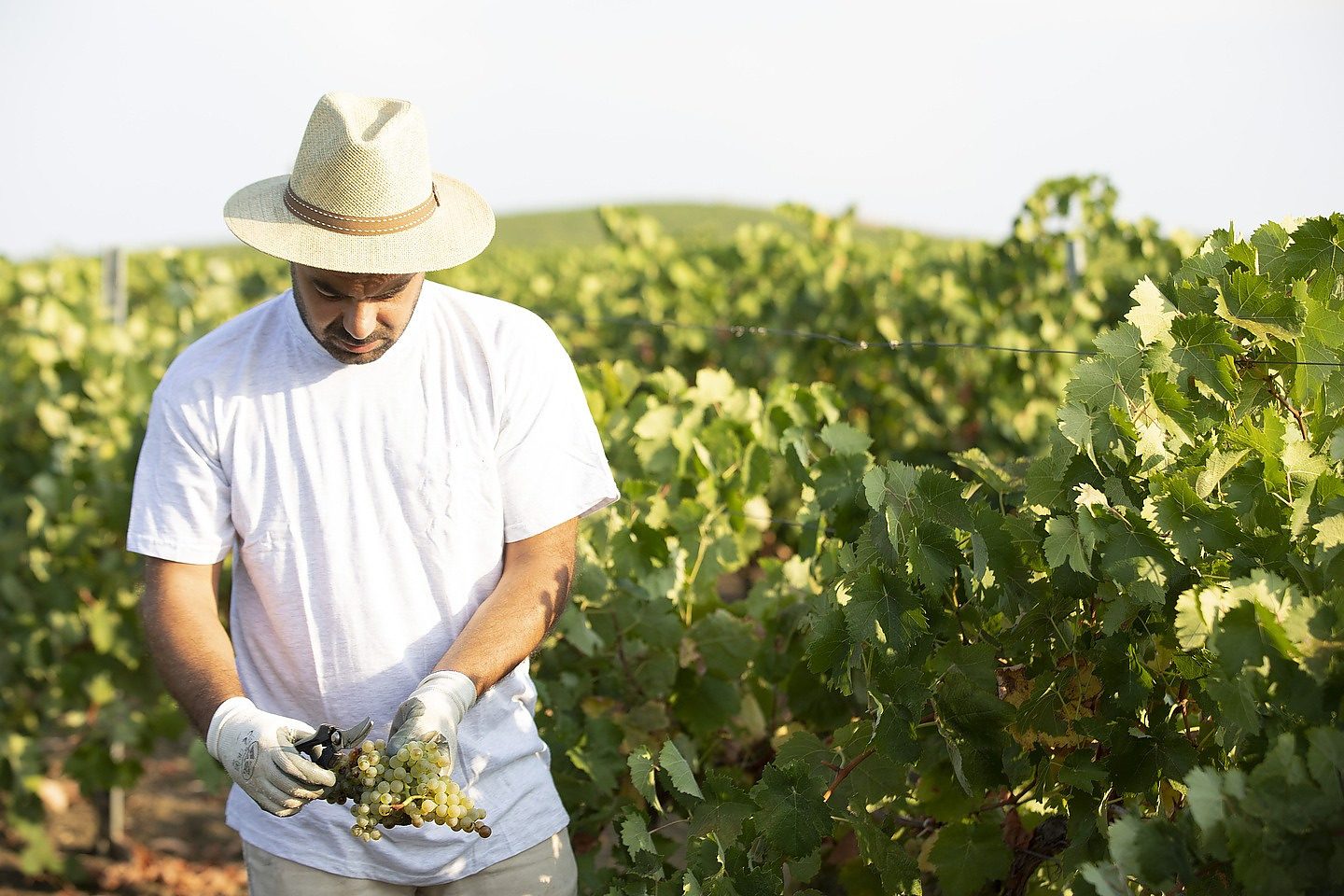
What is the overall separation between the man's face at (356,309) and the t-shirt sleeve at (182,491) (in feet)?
0.81

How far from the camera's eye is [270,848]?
2135mm

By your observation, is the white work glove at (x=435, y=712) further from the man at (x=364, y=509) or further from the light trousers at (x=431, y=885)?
the light trousers at (x=431, y=885)

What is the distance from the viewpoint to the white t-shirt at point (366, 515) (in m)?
2.12

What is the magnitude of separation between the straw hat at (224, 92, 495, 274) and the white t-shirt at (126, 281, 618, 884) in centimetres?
15

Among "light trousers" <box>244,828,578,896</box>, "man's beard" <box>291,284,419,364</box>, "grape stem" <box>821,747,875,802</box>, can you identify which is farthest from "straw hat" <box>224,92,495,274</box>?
"grape stem" <box>821,747,875,802</box>

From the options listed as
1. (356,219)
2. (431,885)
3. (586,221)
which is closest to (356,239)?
(356,219)

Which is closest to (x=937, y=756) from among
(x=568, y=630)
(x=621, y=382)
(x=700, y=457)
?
(x=568, y=630)

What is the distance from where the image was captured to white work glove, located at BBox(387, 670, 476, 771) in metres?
1.90

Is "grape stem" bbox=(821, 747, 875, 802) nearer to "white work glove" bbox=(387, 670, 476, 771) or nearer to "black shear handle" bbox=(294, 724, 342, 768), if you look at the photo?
"white work glove" bbox=(387, 670, 476, 771)

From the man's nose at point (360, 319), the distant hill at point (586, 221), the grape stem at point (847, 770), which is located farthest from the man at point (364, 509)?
the distant hill at point (586, 221)

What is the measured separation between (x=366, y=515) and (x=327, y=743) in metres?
0.38

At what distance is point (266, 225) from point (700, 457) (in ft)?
5.55

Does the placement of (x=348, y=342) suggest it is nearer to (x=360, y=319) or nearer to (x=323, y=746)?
(x=360, y=319)

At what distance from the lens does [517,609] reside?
2127 mm
